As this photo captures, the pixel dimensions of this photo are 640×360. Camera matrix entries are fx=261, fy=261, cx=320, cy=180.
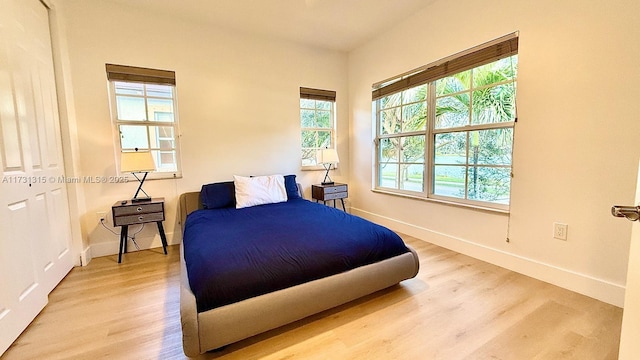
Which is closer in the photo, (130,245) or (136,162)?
(136,162)

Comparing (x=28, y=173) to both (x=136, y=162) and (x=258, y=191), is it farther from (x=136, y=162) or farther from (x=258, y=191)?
(x=258, y=191)

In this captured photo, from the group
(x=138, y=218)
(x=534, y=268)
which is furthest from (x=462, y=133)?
(x=138, y=218)

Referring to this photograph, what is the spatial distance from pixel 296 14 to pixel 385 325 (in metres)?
3.13

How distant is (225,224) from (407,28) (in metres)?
2.98

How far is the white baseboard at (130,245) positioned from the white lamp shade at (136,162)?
2.94 feet

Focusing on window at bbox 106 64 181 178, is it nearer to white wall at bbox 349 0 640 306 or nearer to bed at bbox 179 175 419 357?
bed at bbox 179 175 419 357

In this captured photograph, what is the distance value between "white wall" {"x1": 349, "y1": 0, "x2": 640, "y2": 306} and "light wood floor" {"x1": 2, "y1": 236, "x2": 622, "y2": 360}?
30 centimetres

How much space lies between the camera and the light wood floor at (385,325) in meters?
1.42

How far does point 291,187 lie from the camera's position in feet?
11.4

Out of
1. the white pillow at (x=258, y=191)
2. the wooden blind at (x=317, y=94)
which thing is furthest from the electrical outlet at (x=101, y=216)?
the wooden blind at (x=317, y=94)

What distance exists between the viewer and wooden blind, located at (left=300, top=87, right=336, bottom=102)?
3799 millimetres

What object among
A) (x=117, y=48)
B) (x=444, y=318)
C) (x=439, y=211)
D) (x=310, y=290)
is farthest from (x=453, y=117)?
(x=117, y=48)

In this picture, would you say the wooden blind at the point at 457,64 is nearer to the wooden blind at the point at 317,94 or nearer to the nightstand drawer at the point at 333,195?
the wooden blind at the point at 317,94

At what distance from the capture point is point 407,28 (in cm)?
309
